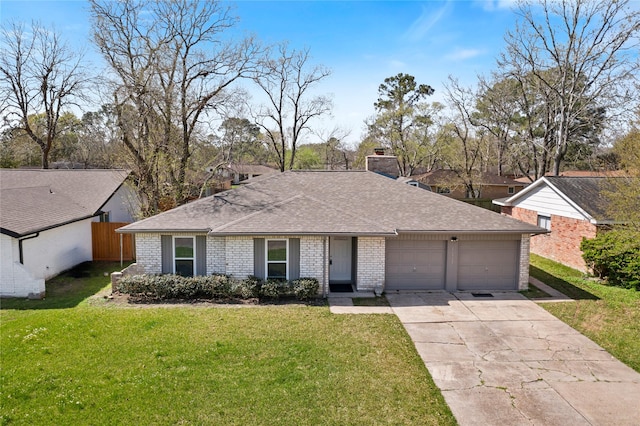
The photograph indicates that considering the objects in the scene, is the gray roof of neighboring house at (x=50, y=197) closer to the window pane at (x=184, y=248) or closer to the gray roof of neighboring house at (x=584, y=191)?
the window pane at (x=184, y=248)

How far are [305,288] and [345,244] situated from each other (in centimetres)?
275

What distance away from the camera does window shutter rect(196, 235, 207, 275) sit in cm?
1352

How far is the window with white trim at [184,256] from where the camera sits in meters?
13.6

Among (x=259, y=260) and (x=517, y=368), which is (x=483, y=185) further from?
(x=517, y=368)

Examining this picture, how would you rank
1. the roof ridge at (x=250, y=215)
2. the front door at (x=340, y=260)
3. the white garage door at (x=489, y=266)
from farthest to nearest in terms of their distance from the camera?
the front door at (x=340, y=260)
the white garage door at (x=489, y=266)
the roof ridge at (x=250, y=215)

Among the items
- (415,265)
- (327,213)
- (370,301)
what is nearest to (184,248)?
(327,213)

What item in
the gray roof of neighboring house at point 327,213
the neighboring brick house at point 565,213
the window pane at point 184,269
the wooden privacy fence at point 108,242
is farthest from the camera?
the wooden privacy fence at point 108,242

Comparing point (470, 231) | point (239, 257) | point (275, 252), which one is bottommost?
point (239, 257)

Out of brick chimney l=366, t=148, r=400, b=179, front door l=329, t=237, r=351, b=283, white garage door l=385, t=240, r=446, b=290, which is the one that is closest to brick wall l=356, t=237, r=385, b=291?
white garage door l=385, t=240, r=446, b=290

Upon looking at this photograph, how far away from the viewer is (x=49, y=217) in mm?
15570

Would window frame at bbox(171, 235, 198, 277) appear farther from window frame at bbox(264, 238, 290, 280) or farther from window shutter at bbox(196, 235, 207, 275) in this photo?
window frame at bbox(264, 238, 290, 280)

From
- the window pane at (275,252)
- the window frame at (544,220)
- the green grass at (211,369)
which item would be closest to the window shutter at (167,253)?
the green grass at (211,369)

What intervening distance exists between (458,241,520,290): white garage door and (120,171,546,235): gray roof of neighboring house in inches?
34.3

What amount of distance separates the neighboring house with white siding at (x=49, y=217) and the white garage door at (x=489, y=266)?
46.2ft
